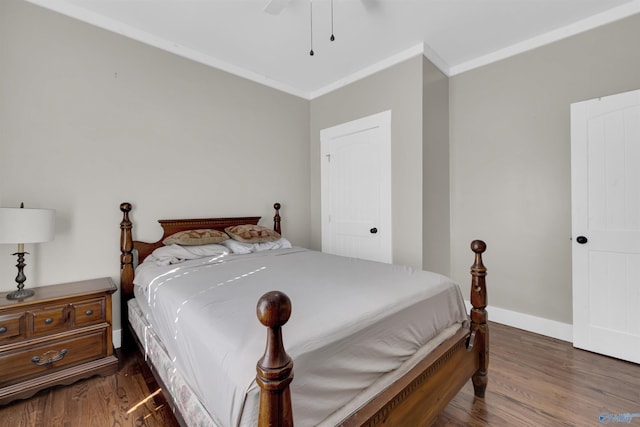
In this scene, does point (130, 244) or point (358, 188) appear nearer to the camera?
point (130, 244)

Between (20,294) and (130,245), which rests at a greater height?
(130,245)

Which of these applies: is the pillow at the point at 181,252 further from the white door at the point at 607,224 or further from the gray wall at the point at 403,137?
the white door at the point at 607,224

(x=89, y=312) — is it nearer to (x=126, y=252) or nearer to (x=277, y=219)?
(x=126, y=252)

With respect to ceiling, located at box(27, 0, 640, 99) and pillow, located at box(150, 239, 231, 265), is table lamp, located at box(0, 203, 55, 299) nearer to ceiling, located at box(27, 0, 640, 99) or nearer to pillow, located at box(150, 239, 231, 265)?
pillow, located at box(150, 239, 231, 265)

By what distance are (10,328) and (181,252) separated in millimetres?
1035

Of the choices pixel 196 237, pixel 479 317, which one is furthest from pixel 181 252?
pixel 479 317

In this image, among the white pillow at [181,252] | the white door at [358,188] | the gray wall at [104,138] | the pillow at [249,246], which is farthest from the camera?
the white door at [358,188]

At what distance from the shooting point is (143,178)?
2.64 metres

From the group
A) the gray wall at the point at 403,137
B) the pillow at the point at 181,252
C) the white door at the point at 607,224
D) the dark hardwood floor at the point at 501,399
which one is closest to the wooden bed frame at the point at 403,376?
the dark hardwood floor at the point at 501,399

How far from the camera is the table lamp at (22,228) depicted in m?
1.75

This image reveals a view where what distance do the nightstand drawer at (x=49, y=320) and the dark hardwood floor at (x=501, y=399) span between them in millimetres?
404

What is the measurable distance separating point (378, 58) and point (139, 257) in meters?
3.05

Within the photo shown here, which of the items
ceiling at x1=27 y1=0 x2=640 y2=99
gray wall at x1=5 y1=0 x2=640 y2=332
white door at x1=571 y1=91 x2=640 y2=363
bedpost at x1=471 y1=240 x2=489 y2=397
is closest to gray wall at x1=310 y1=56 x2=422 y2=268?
gray wall at x1=5 y1=0 x2=640 y2=332

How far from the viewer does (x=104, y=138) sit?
244 cm
